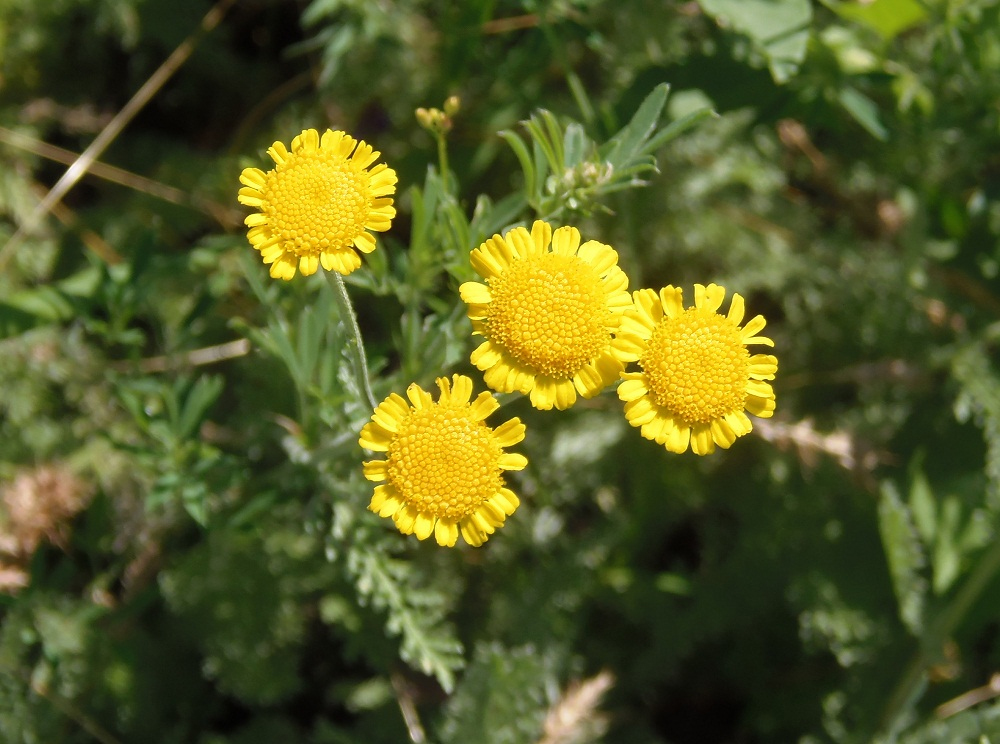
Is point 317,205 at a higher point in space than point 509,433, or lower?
higher

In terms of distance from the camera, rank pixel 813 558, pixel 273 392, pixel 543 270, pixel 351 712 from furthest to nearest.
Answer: pixel 351 712 → pixel 813 558 → pixel 273 392 → pixel 543 270

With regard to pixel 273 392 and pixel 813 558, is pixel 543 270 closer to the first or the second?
pixel 273 392

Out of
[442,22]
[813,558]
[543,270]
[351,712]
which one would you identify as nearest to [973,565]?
[813,558]

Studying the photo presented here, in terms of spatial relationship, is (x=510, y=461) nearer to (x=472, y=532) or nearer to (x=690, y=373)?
(x=472, y=532)

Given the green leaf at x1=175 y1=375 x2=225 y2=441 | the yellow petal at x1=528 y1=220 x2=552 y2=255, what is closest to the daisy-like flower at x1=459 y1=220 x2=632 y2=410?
the yellow petal at x1=528 y1=220 x2=552 y2=255

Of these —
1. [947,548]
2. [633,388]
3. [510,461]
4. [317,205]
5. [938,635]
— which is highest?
[317,205]

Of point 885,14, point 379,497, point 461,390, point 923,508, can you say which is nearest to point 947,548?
point 923,508

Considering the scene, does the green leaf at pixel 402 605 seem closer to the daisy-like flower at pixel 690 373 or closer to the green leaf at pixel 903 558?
the daisy-like flower at pixel 690 373
